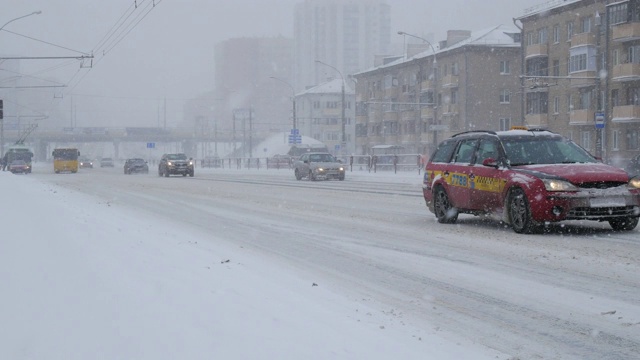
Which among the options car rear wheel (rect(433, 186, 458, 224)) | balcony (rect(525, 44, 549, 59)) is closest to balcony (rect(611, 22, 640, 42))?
balcony (rect(525, 44, 549, 59))

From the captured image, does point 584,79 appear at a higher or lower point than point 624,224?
higher

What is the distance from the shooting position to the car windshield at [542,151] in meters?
13.3

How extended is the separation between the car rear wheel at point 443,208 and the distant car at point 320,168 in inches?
Result: 1050

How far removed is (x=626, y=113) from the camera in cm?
5788

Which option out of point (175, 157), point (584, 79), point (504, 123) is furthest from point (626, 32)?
point (175, 157)

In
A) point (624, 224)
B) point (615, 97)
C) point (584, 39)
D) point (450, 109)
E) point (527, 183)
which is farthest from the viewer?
point (450, 109)

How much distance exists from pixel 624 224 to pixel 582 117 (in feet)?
172

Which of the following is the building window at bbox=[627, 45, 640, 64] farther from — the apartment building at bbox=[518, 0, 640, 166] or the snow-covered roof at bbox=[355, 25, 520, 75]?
the snow-covered roof at bbox=[355, 25, 520, 75]

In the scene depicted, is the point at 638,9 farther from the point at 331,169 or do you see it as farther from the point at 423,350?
the point at 423,350

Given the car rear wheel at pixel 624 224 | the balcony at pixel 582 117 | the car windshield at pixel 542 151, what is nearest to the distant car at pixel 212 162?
the balcony at pixel 582 117

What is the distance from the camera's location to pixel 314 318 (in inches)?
241

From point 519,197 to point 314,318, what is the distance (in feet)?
23.8

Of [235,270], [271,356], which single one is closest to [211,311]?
[271,356]

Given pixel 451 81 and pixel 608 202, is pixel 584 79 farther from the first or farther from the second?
pixel 608 202
